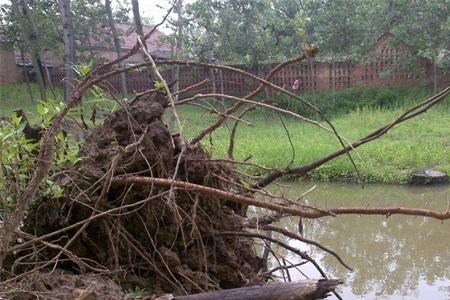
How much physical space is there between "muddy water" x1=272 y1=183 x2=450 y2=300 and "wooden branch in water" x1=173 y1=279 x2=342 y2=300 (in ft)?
7.62

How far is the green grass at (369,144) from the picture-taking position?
8.28 m

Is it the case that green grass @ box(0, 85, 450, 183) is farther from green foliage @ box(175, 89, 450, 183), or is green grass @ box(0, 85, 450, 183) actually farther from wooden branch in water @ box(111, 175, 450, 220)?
wooden branch in water @ box(111, 175, 450, 220)

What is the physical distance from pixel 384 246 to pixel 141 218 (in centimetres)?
435

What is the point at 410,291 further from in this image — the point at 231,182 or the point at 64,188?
the point at 64,188

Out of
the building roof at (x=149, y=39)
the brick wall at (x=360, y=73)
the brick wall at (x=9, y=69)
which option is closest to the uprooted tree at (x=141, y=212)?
the brick wall at (x=360, y=73)

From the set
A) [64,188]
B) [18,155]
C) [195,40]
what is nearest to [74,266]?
[64,188]

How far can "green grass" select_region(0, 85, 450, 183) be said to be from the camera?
326 inches

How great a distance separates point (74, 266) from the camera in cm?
211

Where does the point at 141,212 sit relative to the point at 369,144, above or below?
above

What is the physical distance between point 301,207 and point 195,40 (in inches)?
533

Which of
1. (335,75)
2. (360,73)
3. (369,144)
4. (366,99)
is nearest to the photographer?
(369,144)

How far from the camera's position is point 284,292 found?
1725mm

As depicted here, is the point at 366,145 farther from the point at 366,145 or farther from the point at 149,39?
the point at 149,39

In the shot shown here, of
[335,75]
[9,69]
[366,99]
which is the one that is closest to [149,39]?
[335,75]
